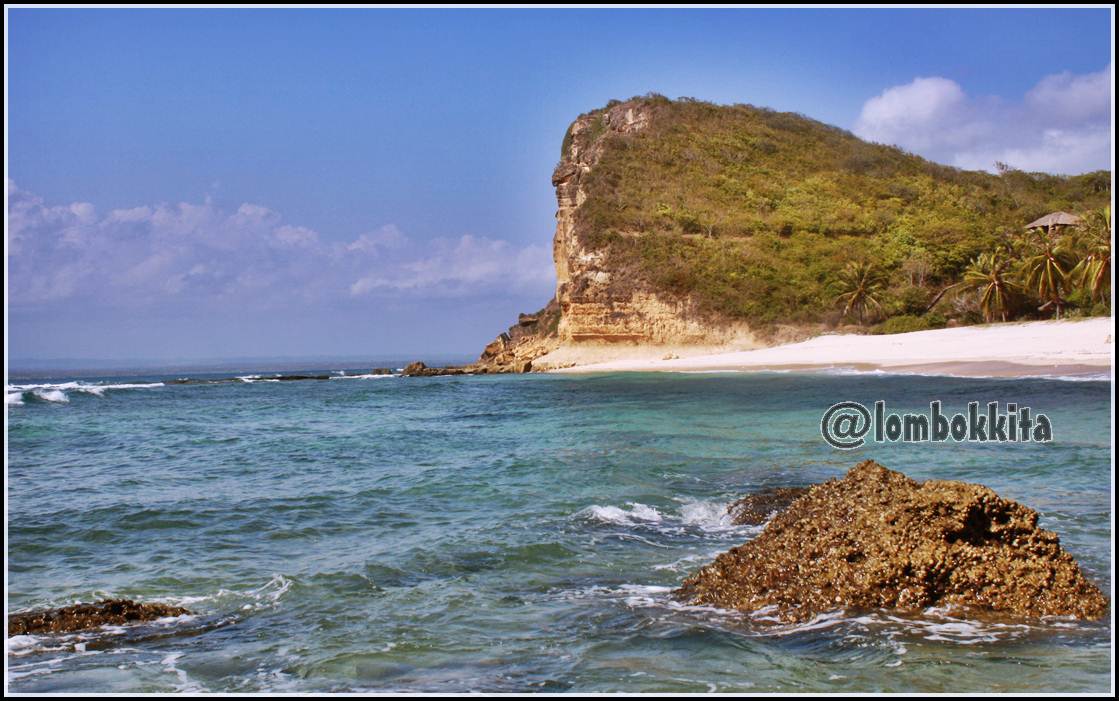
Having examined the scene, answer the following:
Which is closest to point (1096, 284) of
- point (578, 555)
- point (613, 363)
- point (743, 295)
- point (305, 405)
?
point (743, 295)

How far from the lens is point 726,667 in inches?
221

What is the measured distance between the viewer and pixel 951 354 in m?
38.4

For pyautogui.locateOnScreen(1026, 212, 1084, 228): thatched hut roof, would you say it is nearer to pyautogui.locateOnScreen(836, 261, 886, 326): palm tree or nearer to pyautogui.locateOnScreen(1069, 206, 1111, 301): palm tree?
pyautogui.locateOnScreen(1069, 206, 1111, 301): palm tree

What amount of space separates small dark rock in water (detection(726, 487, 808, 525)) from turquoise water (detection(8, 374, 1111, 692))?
0.31 metres

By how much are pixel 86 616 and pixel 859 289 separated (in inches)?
2174

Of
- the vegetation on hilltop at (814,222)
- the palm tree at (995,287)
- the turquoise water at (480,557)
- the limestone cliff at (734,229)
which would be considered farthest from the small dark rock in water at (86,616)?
the limestone cliff at (734,229)

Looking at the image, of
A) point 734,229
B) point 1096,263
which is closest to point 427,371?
point 734,229

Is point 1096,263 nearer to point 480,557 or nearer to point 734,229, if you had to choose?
point 734,229

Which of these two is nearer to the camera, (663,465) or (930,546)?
(930,546)

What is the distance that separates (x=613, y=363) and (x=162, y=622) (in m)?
50.9

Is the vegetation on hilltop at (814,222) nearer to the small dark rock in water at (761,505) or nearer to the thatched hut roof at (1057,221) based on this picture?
A: the thatched hut roof at (1057,221)

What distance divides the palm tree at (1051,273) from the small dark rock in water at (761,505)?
3963 centimetres

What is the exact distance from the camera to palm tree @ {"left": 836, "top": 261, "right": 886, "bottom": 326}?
5662 centimetres

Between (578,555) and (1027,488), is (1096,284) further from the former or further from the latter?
(578,555)
